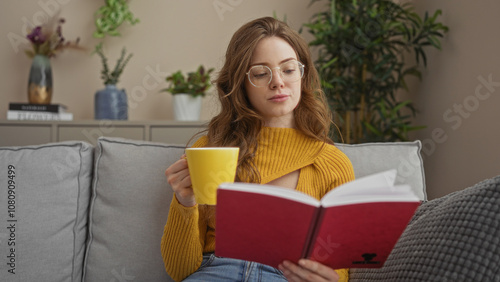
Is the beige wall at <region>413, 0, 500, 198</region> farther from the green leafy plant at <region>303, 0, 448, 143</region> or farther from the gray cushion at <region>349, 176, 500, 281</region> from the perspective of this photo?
the gray cushion at <region>349, 176, 500, 281</region>

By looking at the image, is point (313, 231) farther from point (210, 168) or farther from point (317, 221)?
point (210, 168)

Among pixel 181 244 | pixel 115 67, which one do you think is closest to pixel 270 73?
pixel 181 244

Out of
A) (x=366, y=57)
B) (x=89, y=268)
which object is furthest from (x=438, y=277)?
(x=366, y=57)

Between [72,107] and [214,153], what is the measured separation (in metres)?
2.44

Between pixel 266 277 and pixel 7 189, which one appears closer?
pixel 266 277

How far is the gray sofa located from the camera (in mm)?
1394

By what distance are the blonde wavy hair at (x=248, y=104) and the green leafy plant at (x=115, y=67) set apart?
155cm

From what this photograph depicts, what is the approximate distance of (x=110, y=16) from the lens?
2859 mm

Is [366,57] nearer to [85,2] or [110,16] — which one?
[110,16]

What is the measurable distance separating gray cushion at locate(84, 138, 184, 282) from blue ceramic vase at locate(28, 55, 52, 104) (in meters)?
1.42

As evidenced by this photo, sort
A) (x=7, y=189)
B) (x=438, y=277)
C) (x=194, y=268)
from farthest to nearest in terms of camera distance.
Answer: (x=7, y=189), (x=194, y=268), (x=438, y=277)

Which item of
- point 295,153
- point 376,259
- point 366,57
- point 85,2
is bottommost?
point 376,259

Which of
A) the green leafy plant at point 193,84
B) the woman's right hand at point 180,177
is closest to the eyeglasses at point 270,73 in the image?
the woman's right hand at point 180,177

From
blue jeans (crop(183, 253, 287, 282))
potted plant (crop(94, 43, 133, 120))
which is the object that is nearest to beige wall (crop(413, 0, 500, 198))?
blue jeans (crop(183, 253, 287, 282))
